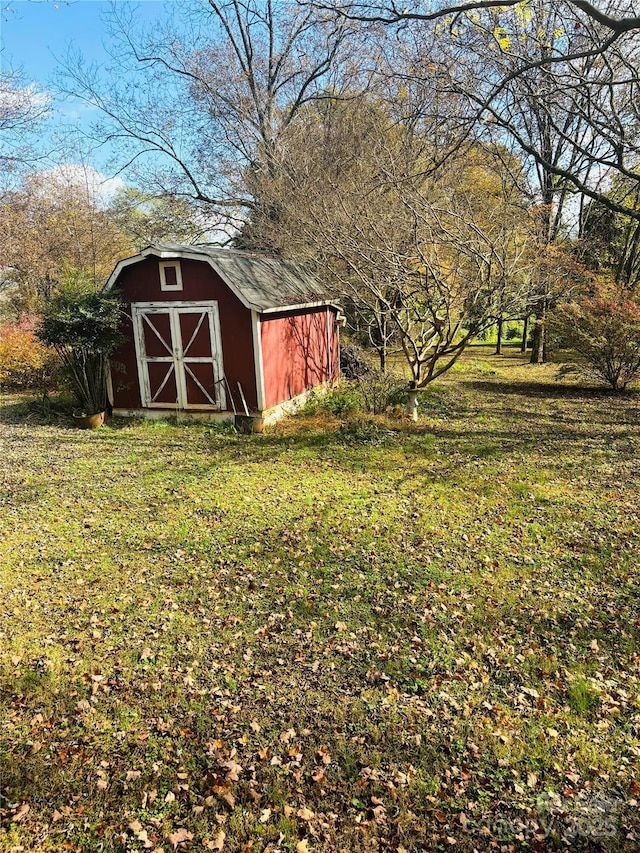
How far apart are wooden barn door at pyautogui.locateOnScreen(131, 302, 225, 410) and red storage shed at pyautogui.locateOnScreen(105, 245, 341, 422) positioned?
0.07 ft

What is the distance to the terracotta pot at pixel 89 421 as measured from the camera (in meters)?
11.4

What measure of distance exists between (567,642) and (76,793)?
3838 mm

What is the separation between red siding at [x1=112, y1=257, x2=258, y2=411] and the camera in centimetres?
1072

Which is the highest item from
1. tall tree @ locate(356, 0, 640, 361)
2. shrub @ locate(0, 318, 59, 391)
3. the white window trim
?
tall tree @ locate(356, 0, 640, 361)

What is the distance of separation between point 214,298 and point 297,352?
2490mm

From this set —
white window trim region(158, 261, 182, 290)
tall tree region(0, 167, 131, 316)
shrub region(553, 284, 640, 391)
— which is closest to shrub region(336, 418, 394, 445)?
white window trim region(158, 261, 182, 290)

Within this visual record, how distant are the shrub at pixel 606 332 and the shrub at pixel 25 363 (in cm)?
1422

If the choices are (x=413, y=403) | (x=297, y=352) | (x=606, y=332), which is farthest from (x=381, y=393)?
(x=606, y=332)

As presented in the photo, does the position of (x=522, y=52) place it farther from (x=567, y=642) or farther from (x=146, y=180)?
(x=146, y=180)

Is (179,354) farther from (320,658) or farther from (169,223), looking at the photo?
(169,223)

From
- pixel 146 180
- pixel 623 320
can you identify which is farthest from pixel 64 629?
pixel 146 180

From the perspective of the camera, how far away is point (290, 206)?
50.5 ft

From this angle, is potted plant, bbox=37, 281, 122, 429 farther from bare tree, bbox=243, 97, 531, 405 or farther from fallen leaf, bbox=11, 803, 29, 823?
fallen leaf, bbox=11, 803, 29, 823

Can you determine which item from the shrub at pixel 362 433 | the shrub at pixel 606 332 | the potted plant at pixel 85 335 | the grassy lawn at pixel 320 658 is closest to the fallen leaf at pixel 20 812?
the grassy lawn at pixel 320 658
